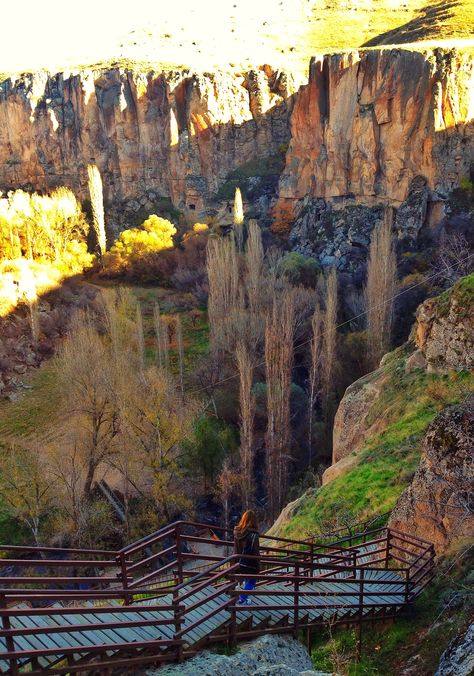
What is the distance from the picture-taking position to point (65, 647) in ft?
14.5

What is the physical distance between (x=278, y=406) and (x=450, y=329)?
33.2ft

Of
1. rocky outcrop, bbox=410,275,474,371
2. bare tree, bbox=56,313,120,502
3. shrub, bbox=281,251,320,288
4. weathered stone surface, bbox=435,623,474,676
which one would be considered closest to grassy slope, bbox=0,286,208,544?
bare tree, bbox=56,313,120,502

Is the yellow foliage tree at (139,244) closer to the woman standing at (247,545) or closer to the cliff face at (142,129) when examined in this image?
the cliff face at (142,129)

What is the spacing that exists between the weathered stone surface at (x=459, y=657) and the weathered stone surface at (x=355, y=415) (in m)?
10.5

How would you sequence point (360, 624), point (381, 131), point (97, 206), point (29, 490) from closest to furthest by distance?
point (360, 624) → point (29, 490) → point (381, 131) → point (97, 206)

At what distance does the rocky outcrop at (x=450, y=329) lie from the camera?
13.2m

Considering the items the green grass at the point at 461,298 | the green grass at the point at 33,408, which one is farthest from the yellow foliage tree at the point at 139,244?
the green grass at the point at 461,298

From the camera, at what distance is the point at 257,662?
5281 millimetres

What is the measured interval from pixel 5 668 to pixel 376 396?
13.5m

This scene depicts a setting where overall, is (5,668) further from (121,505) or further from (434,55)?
(434,55)

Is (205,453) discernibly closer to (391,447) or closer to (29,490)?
(29,490)

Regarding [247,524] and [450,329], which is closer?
[247,524]

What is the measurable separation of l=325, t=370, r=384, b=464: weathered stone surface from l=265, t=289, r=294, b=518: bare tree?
15.7 feet

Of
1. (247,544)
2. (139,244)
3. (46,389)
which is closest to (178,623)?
(247,544)
